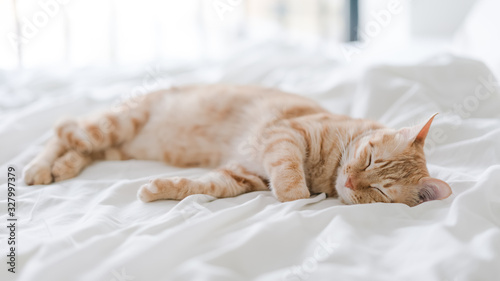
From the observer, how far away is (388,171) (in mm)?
1353

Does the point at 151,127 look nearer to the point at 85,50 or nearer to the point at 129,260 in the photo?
the point at 129,260

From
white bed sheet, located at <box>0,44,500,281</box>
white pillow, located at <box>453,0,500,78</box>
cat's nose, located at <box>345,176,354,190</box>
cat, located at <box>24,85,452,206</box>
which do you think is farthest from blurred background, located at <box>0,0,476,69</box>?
cat's nose, located at <box>345,176,354,190</box>

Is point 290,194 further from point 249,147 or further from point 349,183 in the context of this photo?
point 249,147

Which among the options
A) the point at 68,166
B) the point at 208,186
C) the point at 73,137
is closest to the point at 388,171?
the point at 208,186

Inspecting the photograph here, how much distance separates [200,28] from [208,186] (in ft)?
11.1

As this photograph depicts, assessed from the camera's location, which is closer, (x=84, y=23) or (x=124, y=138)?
(x=124, y=138)

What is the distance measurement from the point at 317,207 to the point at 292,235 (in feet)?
0.85

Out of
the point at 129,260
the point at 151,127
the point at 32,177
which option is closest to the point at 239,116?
the point at 151,127

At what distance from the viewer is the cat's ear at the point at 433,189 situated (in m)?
1.17

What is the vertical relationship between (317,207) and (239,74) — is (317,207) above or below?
below

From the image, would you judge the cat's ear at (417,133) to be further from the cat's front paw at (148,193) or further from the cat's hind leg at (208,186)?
the cat's front paw at (148,193)

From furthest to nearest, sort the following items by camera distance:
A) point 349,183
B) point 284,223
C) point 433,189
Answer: point 349,183
point 433,189
point 284,223

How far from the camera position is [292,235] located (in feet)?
3.29

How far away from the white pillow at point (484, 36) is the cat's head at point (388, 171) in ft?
2.51
